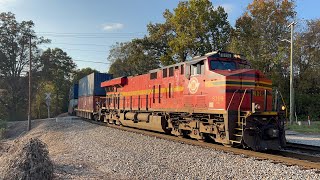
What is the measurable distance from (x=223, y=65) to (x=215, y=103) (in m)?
1.62

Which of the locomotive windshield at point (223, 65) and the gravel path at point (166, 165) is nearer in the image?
the gravel path at point (166, 165)

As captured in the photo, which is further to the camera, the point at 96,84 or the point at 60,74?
the point at 60,74

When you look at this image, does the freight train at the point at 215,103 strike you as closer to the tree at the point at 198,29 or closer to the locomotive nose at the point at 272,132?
the locomotive nose at the point at 272,132

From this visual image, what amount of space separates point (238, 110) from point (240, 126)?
1.82 ft

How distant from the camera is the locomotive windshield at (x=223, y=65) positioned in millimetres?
12370

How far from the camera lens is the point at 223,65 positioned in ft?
41.1

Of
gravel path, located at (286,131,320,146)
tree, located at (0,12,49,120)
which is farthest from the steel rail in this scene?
tree, located at (0,12,49,120)

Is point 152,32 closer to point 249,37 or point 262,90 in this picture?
point 249,37

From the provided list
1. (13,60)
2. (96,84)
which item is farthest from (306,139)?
(13,60)

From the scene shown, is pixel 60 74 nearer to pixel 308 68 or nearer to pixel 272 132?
pixel 308 68

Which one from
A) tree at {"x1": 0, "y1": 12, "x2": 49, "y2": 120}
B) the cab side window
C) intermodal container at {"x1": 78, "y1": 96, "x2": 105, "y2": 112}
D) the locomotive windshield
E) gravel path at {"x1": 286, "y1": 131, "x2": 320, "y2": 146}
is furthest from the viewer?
tree at {"x1": 0, "y1": 12, "x2": 49, "y2": 120}

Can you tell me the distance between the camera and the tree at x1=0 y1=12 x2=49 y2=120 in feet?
164

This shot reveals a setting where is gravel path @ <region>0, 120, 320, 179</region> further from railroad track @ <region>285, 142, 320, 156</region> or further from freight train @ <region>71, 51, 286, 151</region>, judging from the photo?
railroad track @ <region>285, 142, 320, 156</region>

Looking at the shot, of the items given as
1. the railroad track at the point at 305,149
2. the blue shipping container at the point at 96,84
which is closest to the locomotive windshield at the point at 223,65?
the railroad track at the point at 305,149
